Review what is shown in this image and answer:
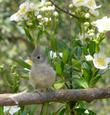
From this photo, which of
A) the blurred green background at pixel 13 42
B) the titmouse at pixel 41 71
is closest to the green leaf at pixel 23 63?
the titmouse at pixel 41 71

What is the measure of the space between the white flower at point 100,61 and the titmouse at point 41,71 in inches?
5.7

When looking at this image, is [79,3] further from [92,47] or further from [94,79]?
[94,79]

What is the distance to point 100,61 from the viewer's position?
160cm

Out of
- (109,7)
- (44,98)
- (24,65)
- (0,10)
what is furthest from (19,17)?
(109,7)

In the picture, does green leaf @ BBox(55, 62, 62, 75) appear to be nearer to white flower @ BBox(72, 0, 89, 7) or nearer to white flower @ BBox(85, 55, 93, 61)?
white flower @ BBox(85, 55, 93, 61)

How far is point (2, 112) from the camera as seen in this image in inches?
66.2

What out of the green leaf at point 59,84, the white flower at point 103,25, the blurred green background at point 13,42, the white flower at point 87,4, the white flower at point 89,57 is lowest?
the blurred green background at point 13,42

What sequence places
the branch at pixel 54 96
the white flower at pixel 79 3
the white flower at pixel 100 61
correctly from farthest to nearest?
the white flower at pixel 79 3, the white flower at pixel 100 61, the branch at pixel 54 96

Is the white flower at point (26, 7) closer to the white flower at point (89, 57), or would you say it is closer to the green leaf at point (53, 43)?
the green leaf at point (53, 43)

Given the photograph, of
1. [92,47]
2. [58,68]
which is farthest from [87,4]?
[58,68]

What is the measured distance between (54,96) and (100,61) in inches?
7.5

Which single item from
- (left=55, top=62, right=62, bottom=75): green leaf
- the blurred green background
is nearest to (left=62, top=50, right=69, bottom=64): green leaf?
(left=55, top=62, right=62, bottom=75): green leaf

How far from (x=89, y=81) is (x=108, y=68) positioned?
0.26 feet

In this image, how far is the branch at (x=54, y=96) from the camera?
4.97ft
